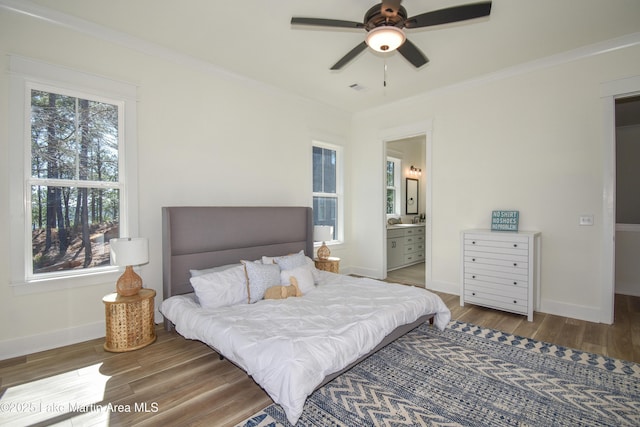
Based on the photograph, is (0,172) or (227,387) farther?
(0,172)

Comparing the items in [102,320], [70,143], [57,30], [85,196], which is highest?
[57,30]

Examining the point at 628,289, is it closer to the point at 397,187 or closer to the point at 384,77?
the point at 397,187

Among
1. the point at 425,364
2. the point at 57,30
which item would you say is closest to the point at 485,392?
the point at 425,364

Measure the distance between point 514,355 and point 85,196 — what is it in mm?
4234

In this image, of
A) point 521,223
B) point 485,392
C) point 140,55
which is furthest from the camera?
point 521,223

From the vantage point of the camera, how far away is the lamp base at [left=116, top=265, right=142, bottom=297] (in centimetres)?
268

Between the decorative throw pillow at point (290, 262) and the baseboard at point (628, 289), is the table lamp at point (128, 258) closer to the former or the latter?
the decorative throw pillow at point (290, 262)

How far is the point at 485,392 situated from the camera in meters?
2.06

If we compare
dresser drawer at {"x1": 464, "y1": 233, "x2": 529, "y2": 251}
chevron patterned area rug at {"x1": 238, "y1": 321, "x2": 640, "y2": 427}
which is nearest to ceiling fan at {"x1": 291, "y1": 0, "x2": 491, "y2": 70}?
dresser drawer at {"x1": 464, "y1": 233, "x2": 529, "y2": 251}

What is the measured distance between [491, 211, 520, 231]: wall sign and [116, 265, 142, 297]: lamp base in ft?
13.8

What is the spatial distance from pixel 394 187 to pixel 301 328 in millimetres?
5349

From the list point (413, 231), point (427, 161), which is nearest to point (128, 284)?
point (427, 161)

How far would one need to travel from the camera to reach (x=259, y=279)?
2967 mm

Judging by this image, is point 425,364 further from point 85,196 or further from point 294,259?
point 85,196
